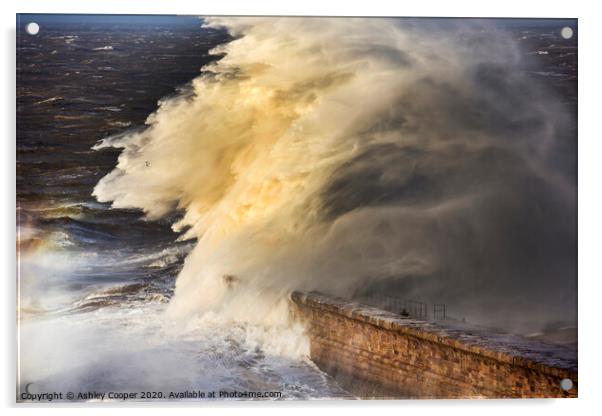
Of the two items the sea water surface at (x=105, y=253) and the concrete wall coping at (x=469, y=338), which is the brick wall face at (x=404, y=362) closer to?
the concrete wall coping at (x=469, y=338)

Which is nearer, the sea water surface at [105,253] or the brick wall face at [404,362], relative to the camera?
the brick wall face at [404,362]

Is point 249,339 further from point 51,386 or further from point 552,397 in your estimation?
point 552,397

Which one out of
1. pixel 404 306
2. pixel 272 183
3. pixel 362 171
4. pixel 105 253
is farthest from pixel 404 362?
pixel 105 253

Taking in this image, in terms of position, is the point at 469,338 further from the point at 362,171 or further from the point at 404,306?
the point at 362,171

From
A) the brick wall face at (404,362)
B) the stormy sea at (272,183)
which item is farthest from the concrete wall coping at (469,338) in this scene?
the stormy sea at (272,183)

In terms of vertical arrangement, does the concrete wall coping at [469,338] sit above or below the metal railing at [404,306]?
below
